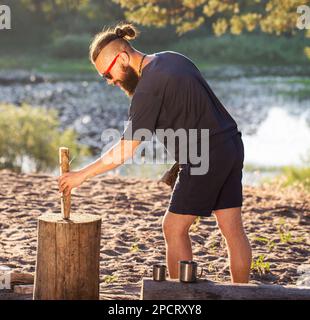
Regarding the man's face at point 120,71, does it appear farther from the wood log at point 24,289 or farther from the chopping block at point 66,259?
the wood log at point 24,289

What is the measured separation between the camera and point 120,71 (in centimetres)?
481

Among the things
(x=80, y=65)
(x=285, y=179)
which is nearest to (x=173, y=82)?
(x=285, y=179)

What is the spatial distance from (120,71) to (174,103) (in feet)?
1.11

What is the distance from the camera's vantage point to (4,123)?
1262cm

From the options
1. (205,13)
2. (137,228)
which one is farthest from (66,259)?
(205,13)

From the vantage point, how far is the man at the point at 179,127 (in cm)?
471

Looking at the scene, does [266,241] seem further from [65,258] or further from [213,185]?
[65,258]

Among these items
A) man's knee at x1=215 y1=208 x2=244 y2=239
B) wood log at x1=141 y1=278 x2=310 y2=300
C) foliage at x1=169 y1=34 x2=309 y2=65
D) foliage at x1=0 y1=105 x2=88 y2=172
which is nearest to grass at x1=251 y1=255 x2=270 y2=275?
man's knee at x1=215 y1=208 x2=244 y2=239

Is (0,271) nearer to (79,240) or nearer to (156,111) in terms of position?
(79,240)

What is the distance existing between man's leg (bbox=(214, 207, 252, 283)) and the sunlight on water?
10454 mm

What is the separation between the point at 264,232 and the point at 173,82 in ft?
10.8

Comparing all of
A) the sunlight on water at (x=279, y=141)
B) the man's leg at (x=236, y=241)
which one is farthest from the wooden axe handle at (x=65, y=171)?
the sunlight on water at (x=279, y=141)

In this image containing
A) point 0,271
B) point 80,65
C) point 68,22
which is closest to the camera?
point 0,271

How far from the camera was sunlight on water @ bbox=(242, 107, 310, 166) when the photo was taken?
660 inches
